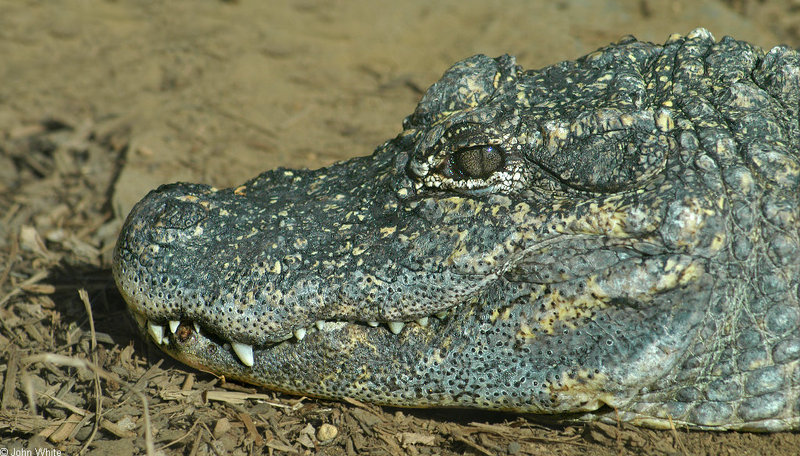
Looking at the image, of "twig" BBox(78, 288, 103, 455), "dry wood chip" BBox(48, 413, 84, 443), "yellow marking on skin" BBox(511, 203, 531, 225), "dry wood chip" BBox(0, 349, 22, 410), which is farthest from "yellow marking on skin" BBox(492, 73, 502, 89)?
"dry wood chip" BBox(0, 349, 22, 410)

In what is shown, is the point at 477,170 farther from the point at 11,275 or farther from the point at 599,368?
the point at 11,275

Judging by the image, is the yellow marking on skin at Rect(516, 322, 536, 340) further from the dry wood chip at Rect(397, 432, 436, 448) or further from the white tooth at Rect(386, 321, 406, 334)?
the dry wood chip at Rect(397, 432, 436, 448)

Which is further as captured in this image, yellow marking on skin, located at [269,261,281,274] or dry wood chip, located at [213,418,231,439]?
dry wood chip, located at [213,418,231,439]

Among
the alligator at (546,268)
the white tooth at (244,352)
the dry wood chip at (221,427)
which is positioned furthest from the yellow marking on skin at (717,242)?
the dry wood chip at (221,427)

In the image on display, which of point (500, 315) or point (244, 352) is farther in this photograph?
point (244, 352)

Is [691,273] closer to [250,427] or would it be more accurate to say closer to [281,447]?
[281,447]

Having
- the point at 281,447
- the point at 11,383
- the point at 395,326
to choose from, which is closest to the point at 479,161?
the point at 395,326

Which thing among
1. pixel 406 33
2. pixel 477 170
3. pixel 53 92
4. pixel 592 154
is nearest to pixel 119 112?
pixel 53 92
